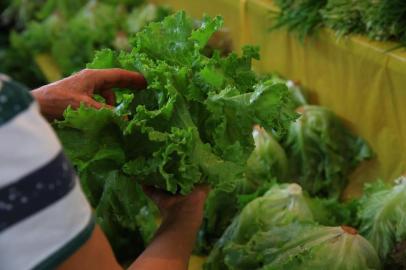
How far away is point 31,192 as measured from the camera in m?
0.81

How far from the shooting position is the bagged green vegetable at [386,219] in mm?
1800

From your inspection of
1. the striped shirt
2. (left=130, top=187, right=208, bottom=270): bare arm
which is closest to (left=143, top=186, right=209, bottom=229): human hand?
(left=130, top=187, right=208, bottom=270): bare arm

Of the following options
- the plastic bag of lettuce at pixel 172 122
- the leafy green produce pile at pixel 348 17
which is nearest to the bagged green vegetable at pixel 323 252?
the plastic bag of lettuce at pixel 172 122

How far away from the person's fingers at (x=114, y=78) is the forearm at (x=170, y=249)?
0.37 m

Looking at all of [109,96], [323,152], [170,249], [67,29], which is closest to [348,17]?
[323,152]

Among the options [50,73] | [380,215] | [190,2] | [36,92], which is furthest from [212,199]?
[50,73]

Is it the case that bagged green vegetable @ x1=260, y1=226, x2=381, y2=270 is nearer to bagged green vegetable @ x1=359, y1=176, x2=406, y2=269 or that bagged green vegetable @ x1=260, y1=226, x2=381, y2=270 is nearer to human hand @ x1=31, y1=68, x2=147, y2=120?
bagged green vegetable @ x1=359, y1=176, x2=406, y2=269

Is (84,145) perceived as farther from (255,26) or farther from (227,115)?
(255,26)

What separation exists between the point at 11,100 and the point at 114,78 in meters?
0.63

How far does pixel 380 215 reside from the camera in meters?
1.86

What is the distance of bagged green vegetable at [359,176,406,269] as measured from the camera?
5.90 ft

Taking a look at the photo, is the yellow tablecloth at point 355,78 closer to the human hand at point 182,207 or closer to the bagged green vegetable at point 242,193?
the bagged green vegetable at point 242,193

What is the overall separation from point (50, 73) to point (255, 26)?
1641 mm

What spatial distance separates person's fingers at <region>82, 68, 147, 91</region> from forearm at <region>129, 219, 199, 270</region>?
1.20ft
